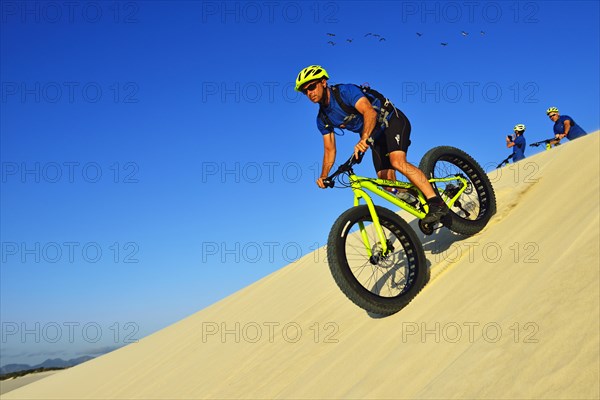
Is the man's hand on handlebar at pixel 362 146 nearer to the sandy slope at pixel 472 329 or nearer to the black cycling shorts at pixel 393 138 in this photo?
the black cycling shorts at pixel 393 138

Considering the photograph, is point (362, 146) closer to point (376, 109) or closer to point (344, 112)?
point (344, 112)

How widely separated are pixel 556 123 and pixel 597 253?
399 inches

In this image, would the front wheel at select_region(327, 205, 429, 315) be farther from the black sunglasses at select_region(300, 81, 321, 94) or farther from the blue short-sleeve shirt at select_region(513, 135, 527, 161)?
the blue short-sleeve shirt at select_region(513, 135, 527, 161)

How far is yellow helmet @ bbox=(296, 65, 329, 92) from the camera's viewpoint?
16.1 ft

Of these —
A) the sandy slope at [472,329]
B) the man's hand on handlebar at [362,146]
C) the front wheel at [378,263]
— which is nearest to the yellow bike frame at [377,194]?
the front wheel at [378,263]

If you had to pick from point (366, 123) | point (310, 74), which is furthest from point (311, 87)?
point (366, 123)

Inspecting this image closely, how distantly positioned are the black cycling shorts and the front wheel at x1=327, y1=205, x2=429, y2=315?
34.8 inches

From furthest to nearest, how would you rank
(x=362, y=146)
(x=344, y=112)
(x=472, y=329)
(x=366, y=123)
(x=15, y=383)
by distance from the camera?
(x=15, y=383) → (x=344, y=112) → (x=366, y=123) → (x=362, y=146) → (x=472, y=329)

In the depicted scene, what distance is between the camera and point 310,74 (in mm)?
4938

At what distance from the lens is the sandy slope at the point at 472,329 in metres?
2.49

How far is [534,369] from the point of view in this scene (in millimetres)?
2369

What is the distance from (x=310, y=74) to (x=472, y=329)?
287 centimetres

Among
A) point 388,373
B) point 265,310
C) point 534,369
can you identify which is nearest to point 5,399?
point 265,310

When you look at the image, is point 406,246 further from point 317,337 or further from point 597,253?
point 597,253
